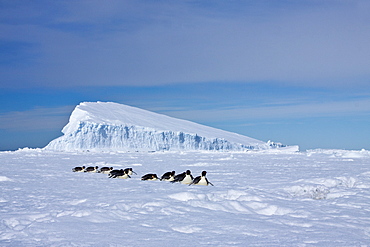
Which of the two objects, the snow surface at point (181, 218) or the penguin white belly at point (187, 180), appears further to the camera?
the penguin white belly at point (187, 180)

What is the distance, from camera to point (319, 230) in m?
4.01

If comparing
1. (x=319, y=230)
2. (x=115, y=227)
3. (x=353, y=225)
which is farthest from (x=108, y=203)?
(x=353, y=225)

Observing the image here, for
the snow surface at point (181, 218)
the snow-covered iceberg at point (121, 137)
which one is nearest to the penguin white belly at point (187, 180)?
the snow surface at point (181, 218)

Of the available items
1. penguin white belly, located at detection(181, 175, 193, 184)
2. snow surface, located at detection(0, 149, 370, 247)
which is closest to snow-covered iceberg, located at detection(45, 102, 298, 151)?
penguin white belly, located at detection(181, 175, 193, 184)

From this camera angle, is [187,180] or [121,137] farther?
[121,137]

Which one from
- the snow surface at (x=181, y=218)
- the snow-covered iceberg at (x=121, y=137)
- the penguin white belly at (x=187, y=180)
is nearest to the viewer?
the snow surface at (x=181, y=218)

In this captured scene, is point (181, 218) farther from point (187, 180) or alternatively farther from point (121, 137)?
point (121, 137)

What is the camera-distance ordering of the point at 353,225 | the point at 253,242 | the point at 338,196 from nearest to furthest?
the point at 253,242
the point at 353,225
the point at 338,196

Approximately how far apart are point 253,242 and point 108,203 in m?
2.37

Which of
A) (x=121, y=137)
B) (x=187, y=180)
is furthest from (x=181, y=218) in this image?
(x=121, y=137)

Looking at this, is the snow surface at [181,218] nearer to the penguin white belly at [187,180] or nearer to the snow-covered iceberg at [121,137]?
the penguin white belly at [187,180]

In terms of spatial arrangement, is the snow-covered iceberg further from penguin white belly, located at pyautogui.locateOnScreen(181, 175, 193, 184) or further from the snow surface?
the snow surface

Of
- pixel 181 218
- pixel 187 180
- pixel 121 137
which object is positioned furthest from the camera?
pixel 121 137

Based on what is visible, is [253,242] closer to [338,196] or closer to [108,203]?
[108,203]
